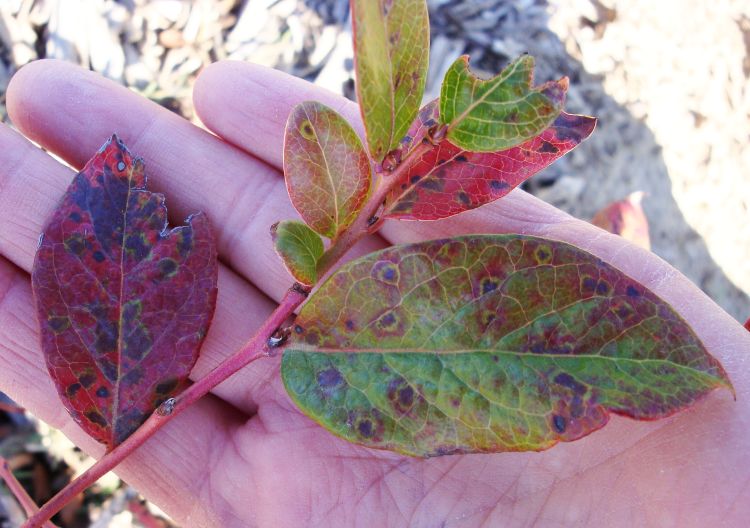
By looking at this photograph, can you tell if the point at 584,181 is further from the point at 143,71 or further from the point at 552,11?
the point at 143,71

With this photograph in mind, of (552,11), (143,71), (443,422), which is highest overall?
(552,11)

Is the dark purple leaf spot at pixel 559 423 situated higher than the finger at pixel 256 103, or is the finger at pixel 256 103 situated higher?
the dark purple leaf spot at pixel 559 423

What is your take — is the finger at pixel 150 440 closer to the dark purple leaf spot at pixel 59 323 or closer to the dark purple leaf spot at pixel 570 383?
the dark purple leaf spot at pixel 59 323

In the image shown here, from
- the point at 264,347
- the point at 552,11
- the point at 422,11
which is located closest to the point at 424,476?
the point at 264,347

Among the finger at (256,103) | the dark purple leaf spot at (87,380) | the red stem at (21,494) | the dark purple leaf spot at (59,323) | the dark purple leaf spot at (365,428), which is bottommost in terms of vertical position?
the red stem at (21,494)

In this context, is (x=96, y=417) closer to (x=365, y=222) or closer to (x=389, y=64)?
(x=365, y=222)

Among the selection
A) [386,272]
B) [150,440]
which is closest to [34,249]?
[150,440]

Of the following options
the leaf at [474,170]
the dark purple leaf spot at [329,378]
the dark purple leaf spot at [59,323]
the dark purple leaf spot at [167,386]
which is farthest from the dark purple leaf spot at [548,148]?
the dark purple leaf spot at [59,323]
